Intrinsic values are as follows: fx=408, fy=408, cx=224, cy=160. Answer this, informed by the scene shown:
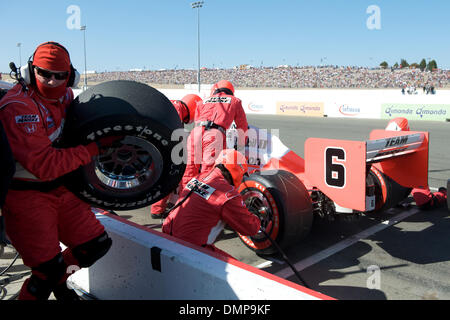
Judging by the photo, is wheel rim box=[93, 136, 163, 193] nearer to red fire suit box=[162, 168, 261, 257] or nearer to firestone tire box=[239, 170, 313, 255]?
red fire suit box=[162, 168, 261, 257]

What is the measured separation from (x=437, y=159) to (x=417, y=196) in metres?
4.09

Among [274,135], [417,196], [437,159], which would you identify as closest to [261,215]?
[274,135]

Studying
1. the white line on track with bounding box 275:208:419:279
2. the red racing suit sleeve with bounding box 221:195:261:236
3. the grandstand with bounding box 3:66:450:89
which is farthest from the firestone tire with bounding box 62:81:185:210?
the grandstand with bounding box 3:66:450:89

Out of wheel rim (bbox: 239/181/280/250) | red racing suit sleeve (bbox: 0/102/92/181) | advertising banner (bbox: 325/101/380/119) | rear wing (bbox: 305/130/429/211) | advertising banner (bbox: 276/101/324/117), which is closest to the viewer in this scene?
red racing suit sleeve (bbox: 0/102/92/181)

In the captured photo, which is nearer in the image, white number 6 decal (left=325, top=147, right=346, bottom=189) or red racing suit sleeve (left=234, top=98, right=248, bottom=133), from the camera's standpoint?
white number 6 decal (left=325, top=147, right=346, bottom=189)

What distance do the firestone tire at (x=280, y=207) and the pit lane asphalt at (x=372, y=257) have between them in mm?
188

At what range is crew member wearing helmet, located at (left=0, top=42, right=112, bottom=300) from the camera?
2148 mm

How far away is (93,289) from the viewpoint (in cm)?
296

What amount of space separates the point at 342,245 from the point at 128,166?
2.66 meters

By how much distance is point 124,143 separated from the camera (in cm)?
236

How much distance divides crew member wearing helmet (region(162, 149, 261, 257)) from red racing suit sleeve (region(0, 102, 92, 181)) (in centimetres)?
97

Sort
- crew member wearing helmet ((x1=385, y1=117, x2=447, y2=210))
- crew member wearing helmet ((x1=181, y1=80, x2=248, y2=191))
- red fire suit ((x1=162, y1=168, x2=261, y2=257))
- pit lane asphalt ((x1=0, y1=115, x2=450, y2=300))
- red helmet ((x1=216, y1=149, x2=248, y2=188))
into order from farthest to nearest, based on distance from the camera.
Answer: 1. crew member wearing helmet ((x1=385, y1=117, x2=447, y2=210))
2. crew member wearing helmet ((x1=181, y1=80, x2=248, y2=191))
3. pit lane asphalt ((x1=0, y1=115, x2=450, y2=300))
4. red helmet ((x1=216, y1=149, x2=248, y2=188))
5. red fire suit ((x1=162, y1=168, x2=261, y2=257))

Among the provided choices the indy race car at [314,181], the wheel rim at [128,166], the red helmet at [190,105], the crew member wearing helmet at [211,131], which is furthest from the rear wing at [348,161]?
the red helmet at [190,105]

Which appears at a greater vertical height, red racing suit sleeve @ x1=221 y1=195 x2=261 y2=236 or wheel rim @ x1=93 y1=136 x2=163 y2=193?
wheel rim @ x1=93 y1=136 x2=163 y2=193
